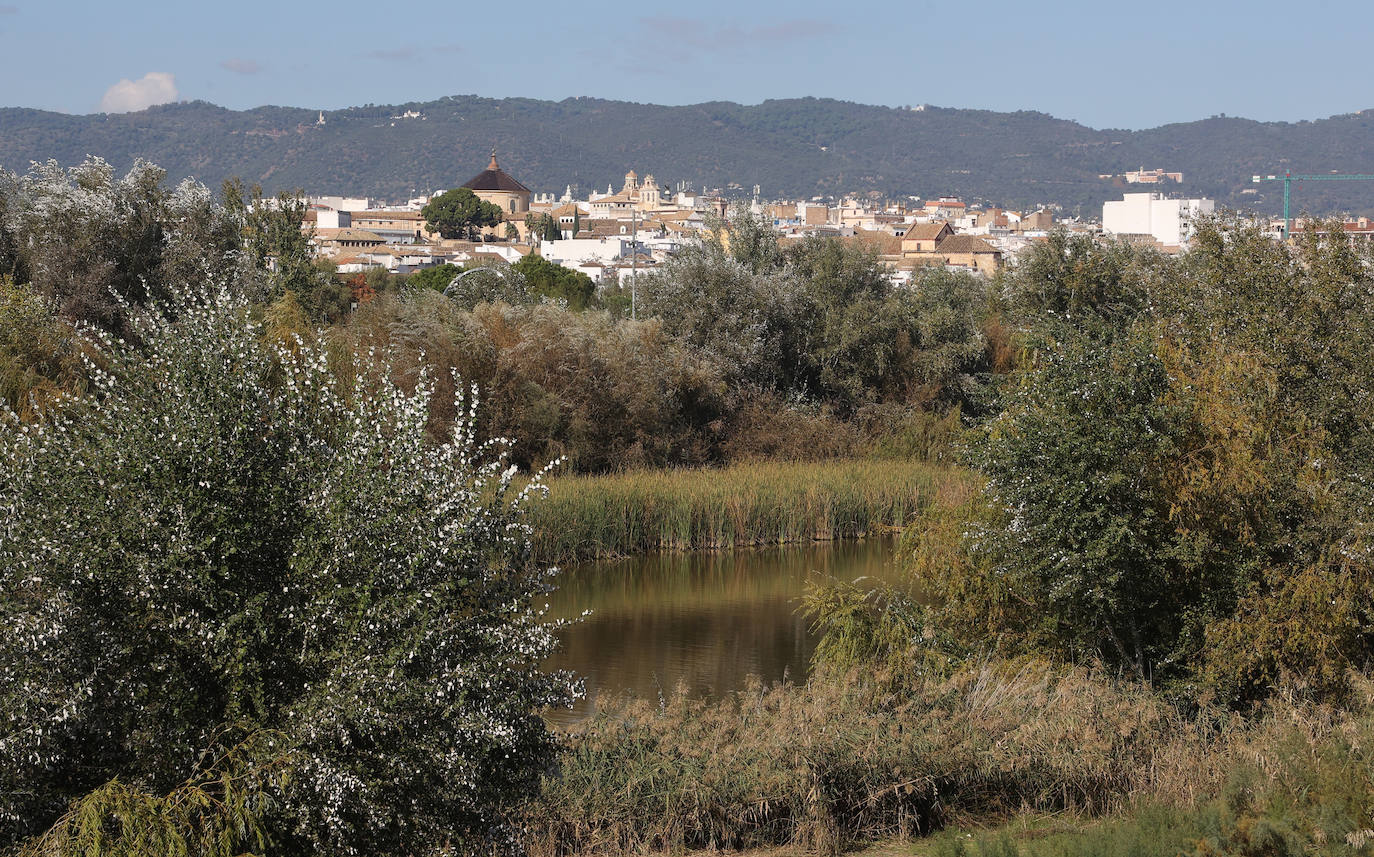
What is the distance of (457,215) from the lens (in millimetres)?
140000

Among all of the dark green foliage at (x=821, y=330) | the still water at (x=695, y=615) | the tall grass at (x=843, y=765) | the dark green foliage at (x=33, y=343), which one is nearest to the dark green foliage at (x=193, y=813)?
the tall grass at (x=843, y=765)

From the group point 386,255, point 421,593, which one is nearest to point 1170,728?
point 421,593

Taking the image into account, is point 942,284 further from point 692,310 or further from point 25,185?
point 25,185

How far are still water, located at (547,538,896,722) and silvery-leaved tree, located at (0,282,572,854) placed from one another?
22.4 ft

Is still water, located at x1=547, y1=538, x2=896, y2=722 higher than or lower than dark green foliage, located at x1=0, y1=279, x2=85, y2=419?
lower

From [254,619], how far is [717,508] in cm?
2071

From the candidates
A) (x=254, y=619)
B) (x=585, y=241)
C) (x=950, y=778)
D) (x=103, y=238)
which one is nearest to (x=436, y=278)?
(x=103, y=238)

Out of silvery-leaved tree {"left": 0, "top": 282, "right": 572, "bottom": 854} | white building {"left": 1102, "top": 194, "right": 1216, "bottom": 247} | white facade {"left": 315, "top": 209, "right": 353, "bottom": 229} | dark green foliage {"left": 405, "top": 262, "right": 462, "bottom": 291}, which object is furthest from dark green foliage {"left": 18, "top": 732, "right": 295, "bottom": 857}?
white facade {"left": 315, "top": 209, "right": 353, "bottom": 229}

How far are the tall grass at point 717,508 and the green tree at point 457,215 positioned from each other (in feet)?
374

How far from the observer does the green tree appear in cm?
14012

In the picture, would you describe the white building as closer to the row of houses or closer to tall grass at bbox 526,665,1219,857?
the row of houses

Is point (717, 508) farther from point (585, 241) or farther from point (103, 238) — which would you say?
point (585, 241)

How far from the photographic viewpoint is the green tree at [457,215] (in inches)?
5517

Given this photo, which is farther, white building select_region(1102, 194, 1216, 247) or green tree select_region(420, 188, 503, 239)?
green tree select_region(420, 188, 503, 239)
